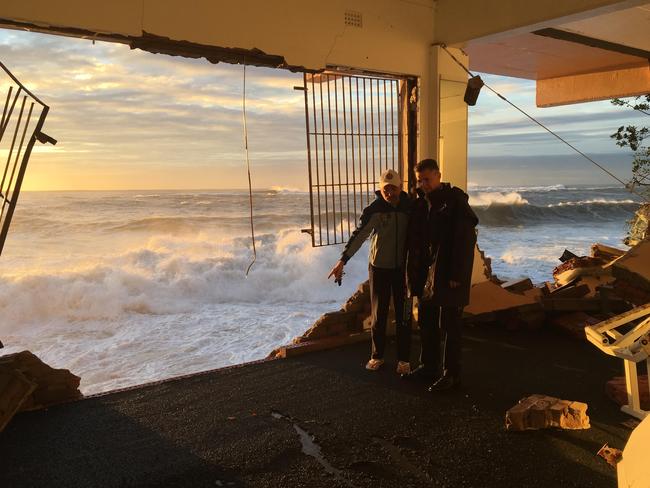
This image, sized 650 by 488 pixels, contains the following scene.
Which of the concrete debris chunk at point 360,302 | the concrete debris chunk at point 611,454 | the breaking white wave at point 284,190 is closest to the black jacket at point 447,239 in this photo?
the concrete debris chunk at point 611,454

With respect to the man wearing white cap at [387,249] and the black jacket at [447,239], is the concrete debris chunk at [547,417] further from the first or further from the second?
the man wearing white cap at [387,249]

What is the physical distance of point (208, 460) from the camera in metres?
3.00

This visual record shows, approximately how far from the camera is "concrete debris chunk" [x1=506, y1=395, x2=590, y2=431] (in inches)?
130

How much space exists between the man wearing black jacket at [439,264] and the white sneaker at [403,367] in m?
0.12

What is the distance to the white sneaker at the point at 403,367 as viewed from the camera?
4.29 m

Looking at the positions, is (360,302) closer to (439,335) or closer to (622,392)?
(439,335)

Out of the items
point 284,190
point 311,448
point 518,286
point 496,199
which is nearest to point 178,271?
point 518,286

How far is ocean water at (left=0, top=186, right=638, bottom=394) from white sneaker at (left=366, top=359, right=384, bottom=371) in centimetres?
253

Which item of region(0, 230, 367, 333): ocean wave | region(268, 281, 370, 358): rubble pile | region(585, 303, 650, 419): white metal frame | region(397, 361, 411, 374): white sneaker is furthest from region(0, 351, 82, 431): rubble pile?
region(0, 230, 367, 333): ocean wave

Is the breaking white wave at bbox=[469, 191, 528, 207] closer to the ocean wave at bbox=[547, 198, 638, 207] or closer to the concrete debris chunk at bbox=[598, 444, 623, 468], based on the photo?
the ocean wave at bbox=[547, 198, 638, 207]

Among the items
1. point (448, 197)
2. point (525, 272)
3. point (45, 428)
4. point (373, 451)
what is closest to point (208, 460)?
point (373, 451)

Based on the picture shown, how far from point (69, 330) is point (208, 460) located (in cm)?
754

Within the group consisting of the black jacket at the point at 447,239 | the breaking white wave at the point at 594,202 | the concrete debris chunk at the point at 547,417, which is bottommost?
the breaking white wave at the point at 594,202

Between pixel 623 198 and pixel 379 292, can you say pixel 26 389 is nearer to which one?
pixel 379 292
